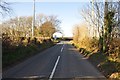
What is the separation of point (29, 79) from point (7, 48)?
38.5 feet

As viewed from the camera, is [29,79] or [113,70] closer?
[29,79]

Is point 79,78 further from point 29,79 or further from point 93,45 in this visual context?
point 93,45

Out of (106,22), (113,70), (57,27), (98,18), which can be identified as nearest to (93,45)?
(98,18)

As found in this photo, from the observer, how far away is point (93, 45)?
40.3 meters

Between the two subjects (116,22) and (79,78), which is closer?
(79,78)

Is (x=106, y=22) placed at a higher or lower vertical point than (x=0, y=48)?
higher

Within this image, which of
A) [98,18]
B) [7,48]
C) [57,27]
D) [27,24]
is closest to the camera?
[7,48]

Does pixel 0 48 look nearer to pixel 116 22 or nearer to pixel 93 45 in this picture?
pixel 116 22

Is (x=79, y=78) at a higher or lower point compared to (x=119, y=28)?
lower

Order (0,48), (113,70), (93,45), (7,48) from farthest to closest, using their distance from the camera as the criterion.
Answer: (93,45)
(7,48)
(0,48)
(113,70)

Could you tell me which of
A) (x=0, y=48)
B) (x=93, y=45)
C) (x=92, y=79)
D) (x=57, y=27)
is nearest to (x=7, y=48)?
(x=0, y=48)

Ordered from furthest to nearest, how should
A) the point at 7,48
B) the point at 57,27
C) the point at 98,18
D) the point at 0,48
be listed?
the point at 57,27 → the point at 98,18 → the point at 7,48 → the point at 0,48

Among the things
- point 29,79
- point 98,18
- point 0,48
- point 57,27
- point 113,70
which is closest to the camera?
point 29,79

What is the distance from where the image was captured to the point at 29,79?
1371cm
